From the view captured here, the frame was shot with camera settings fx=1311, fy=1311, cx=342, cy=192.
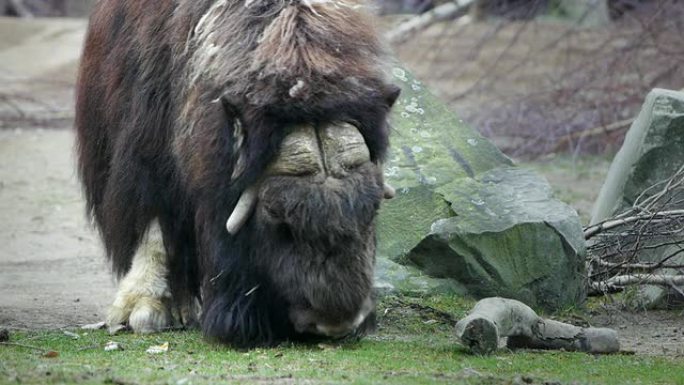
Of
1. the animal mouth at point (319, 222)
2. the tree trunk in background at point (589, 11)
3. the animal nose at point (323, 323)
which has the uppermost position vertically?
the animal mouth at point (319, 222)

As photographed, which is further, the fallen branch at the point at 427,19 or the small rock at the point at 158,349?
the fallen branch at the point at 427,19

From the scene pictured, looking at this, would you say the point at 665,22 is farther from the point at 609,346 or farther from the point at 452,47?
the point at 609,346

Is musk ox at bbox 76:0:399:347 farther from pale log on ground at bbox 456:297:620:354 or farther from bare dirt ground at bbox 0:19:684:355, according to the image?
bare dirt ground at bbox 0:19:684:355

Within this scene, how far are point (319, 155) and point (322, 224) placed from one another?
25 cm

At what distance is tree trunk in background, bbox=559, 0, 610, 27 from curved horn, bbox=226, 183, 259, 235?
7154 millimetres

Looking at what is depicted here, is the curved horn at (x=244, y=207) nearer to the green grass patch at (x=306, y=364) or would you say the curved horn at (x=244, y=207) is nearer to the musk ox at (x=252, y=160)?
the musk ox at (x=252, y=160)

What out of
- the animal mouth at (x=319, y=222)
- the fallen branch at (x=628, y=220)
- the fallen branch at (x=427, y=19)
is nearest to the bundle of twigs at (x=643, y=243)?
the fallen branch at (x=628, y=220)

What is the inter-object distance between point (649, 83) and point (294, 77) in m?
6.18

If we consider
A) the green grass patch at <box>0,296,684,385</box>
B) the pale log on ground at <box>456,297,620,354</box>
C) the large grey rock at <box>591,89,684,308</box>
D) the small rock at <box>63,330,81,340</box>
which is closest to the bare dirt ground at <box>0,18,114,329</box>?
the small rock at <box>63,330,81,340</box>

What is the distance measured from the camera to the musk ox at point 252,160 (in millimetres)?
4328

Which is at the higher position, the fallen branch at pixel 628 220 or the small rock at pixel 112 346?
the fallen branch at pixel 628 220

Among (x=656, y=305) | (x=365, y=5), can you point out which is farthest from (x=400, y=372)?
(x=656, y=305)

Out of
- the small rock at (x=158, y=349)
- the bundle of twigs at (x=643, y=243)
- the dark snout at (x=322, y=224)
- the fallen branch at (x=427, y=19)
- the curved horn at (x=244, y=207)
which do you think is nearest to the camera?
the dark snout at (x=322, y=224)

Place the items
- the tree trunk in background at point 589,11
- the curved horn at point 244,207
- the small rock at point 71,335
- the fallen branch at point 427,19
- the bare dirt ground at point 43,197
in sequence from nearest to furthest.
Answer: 1. the curved horn at point 244,207
2. the small rock at point 71,335
3. the bare dirt ground at point 43,197
4. the tree trunk in background at point 589,11
5. the fallen branch at point 427,19
